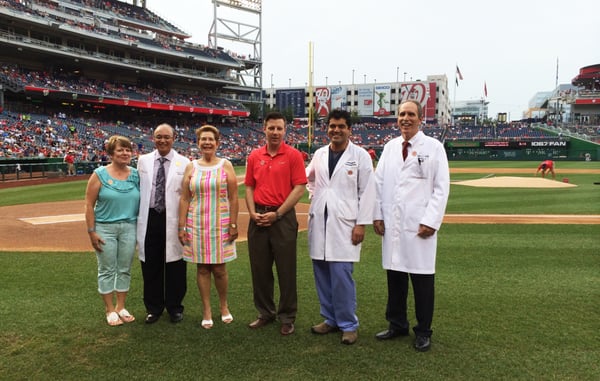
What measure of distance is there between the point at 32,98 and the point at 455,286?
43791 mm

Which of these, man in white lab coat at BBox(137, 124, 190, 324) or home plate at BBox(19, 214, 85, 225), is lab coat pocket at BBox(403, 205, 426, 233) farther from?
home plate at BBox(19, 214, 85, 225)

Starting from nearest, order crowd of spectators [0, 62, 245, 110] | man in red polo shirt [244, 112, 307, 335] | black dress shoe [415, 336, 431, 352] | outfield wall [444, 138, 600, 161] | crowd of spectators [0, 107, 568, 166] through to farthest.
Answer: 1. black dress shoe [415, 336, 431, 352]
2. man in red polo shirt [244, 112, 307, 335]
3. crowd of spectators [0, 107, 568, 166]
4. crowd of spectators [0, 62, 245, 110]
5. outfield wall [444, 138, 600, 161]

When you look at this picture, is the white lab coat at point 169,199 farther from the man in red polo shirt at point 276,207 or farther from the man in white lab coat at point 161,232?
the man in red polo shirt at point 276,207

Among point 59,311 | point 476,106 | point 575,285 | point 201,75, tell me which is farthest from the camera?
point 476,106

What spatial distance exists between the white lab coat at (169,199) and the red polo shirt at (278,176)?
84cm

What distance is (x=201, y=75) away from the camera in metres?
55.1

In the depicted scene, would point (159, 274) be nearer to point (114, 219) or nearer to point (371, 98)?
point (114, 219)

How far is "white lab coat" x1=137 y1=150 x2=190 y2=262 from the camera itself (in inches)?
170

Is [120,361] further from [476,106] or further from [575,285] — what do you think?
[476,106]

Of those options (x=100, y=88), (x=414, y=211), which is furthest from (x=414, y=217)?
(x=100, y=88)

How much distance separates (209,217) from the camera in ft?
13.7

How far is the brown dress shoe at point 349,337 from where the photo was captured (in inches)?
Answer: 152

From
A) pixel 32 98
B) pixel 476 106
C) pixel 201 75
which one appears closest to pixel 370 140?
pixel 201 75

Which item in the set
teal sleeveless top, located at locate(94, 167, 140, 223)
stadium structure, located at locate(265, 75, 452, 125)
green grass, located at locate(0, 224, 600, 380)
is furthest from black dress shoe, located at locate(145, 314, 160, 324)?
stadium structure, located at locate(265, 75, 452, 125)
